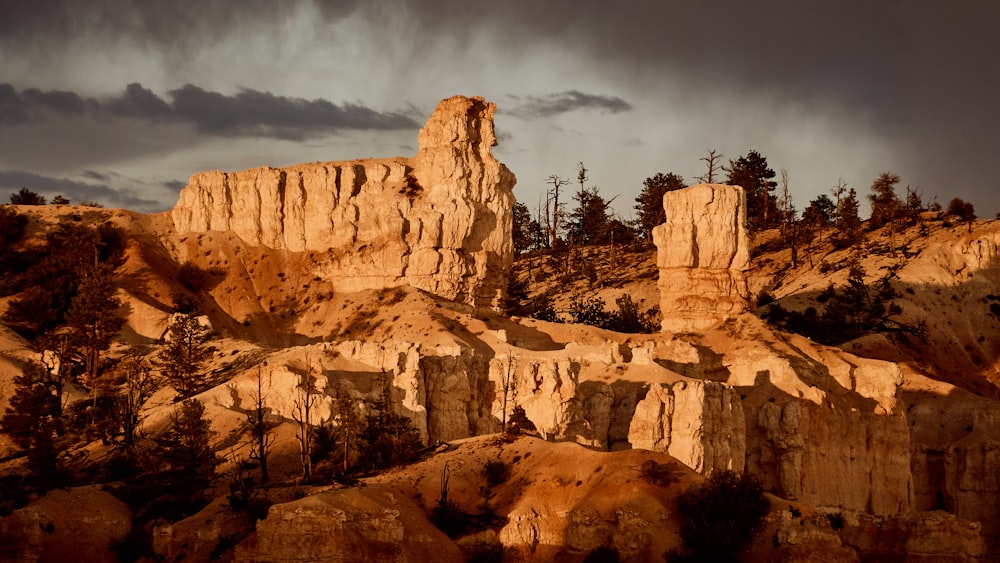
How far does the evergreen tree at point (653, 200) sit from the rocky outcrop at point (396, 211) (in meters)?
26.7

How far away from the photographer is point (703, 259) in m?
83.2

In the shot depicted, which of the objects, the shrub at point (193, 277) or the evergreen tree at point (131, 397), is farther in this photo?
the shrub at point (193, 277)

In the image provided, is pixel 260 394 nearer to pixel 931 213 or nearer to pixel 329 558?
pixel 329 558

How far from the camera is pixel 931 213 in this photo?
115m

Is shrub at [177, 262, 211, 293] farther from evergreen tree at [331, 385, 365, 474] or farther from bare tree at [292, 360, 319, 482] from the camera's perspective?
evergreen tree at [331, 385, 365, 474]

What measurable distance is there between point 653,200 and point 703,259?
117 feet

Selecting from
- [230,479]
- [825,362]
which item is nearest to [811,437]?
[825,362]

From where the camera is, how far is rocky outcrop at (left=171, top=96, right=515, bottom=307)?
292 feet

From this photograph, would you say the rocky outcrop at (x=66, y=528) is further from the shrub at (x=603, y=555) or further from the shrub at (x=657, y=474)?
the shrub at (x=657, y=474)

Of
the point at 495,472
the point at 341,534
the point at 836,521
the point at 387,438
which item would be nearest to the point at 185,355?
the point at 387,438

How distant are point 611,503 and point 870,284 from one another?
5593 centimetres

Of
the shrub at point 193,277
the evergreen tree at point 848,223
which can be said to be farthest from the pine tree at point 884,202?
the shrub at point 193,277

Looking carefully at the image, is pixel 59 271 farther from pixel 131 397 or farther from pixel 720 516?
pixel 720 516

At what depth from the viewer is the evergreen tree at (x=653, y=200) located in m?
117
